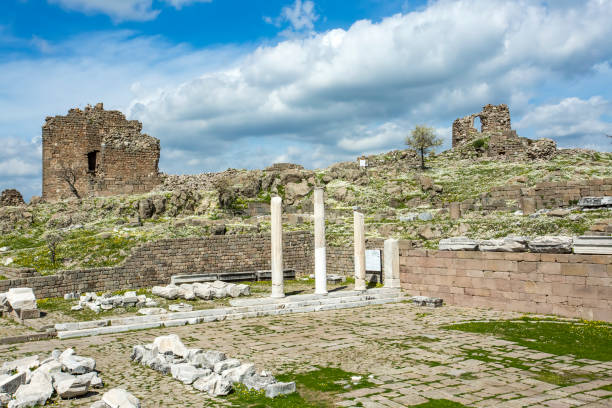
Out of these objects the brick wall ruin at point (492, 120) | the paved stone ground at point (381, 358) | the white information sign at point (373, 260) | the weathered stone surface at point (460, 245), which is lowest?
the paved stone ground at point (381, 358)

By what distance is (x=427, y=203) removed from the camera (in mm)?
31656

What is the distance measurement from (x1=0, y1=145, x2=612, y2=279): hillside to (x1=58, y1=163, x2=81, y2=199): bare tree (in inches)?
97.8

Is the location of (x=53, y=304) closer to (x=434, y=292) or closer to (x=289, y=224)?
(x=434, y=292)

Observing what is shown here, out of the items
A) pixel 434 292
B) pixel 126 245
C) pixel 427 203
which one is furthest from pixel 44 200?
pixel 434 292

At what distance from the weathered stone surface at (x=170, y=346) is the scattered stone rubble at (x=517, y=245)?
986cm

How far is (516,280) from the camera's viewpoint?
47.5 ft

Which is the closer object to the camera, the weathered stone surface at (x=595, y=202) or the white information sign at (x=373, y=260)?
the white information sign at (x=373, y=260)

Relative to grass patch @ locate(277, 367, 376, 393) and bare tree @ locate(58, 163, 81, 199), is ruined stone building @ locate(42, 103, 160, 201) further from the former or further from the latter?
grass patch @ locate(277, 367, 376, 393)

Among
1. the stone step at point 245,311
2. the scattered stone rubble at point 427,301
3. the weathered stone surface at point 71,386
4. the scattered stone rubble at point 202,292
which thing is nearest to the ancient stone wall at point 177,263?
the scattered stone rubble at point 202,292

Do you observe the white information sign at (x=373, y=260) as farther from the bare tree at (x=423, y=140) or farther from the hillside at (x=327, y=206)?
the bare tree at (x=423, y=140)

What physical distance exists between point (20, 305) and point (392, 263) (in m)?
12.2

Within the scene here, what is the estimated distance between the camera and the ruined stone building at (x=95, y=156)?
1368 inches

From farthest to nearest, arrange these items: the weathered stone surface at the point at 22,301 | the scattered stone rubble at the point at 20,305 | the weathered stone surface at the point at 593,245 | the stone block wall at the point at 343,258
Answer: the stone block wall at the point at 343,258 → the weathered stone surface at the point at 22,301 → the scattered stone rubble at the point at 20,305 → the weathered stone surface at the point at 593,245

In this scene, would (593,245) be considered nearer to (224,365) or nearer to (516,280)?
(516,280)
